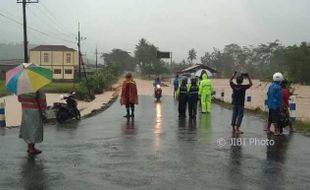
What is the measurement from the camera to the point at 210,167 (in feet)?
26.9

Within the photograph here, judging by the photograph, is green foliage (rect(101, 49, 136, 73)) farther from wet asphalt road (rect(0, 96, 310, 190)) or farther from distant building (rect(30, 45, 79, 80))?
wet asphalt road (rect(0, 96, 310, 190))

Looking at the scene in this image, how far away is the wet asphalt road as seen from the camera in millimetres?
7082

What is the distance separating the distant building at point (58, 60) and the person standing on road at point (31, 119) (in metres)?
75.1

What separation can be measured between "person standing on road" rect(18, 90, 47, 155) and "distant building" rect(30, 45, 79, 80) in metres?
75.1

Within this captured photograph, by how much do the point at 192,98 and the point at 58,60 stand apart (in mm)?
70274

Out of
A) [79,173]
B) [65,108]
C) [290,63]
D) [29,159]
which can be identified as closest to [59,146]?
[29,159]

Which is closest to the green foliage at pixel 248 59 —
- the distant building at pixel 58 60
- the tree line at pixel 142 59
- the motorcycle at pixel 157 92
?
the tree line at pixel 142 59

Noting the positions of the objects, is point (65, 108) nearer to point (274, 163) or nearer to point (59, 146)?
point (59, 146)

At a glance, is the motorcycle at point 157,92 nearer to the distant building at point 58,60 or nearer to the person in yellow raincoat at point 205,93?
the person in yellow raincoat at point 205,93

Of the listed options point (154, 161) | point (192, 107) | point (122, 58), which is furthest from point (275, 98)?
point (122, 58)

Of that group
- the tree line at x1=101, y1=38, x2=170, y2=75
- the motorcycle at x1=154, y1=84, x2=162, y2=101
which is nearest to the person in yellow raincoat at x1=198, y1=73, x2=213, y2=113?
the motorcycle at x1=154, y1=84, x2=162, y2=101

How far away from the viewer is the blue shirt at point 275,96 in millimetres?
12430

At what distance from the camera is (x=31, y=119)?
9617 mm

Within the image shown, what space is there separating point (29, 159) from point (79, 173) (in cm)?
173
